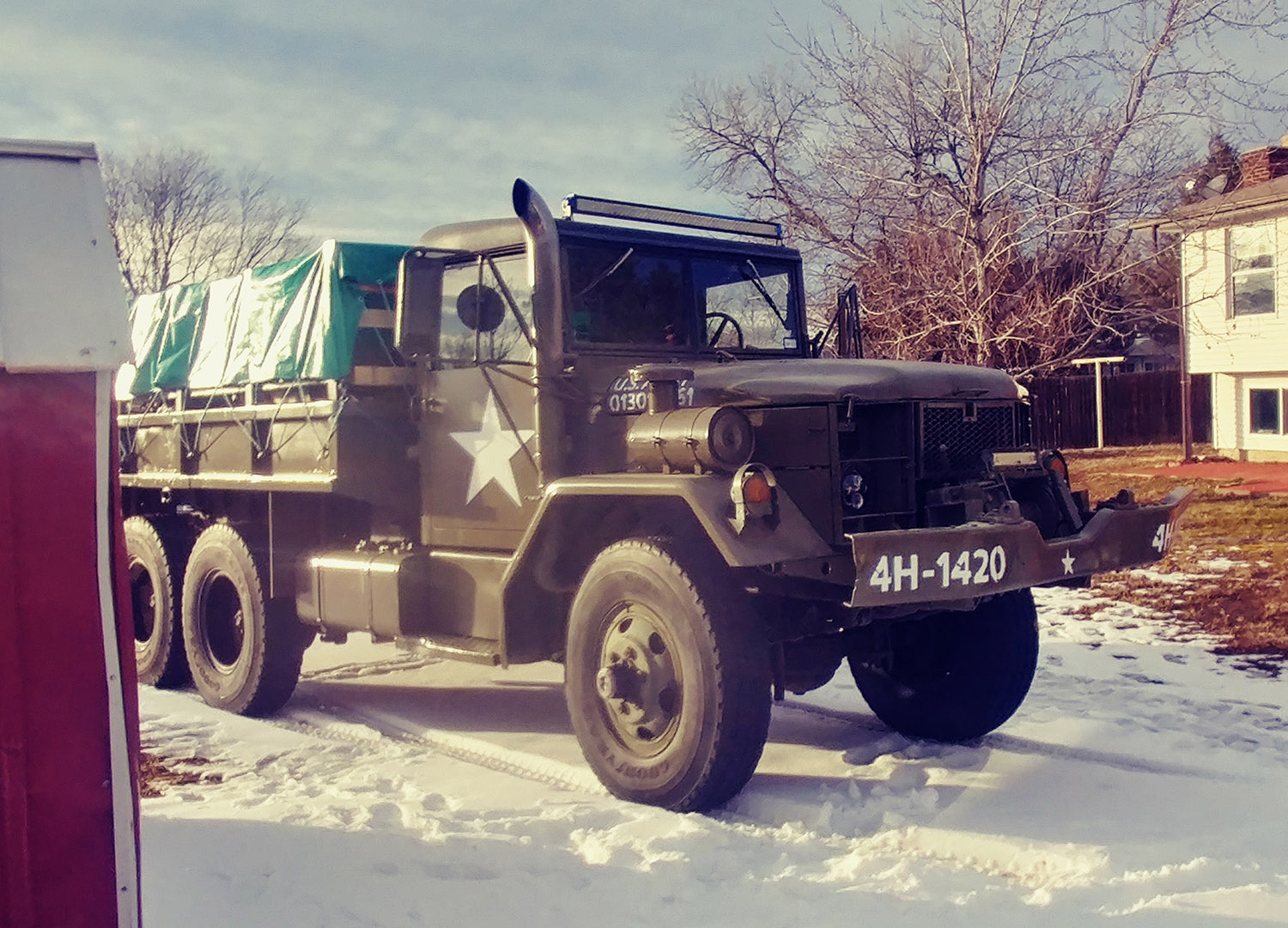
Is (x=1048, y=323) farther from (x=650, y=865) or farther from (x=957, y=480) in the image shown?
(x=650, y=865)

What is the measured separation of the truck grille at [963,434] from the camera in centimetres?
536

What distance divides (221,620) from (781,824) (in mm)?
4219

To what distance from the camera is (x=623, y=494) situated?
5.10m

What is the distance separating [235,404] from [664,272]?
2911 mm

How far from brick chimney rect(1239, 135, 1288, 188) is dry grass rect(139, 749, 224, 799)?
19.9 m

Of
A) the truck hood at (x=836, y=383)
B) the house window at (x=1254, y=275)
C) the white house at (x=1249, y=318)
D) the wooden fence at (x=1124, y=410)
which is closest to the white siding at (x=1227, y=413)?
the white house at (x=1249, y=318)

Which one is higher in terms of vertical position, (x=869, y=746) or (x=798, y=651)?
(x=798, y=651)

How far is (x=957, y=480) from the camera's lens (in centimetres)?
540

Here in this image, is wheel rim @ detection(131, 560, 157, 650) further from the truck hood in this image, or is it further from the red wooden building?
the red wooden building

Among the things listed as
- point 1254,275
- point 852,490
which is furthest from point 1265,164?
point 852,490

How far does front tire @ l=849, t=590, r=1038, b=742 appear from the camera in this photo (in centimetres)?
588

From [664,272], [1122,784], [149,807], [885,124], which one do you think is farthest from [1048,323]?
[149,807]

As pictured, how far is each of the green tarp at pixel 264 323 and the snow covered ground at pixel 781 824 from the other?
199 centimetres

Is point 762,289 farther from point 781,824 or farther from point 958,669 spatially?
point 781,824
